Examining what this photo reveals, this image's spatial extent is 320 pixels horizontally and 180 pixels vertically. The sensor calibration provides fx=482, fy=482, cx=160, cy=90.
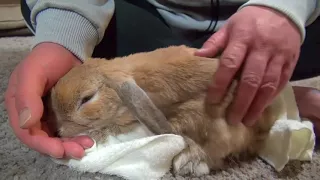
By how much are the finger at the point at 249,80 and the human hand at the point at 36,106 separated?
223mm

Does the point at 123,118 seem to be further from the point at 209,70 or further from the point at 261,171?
the point at 261,171

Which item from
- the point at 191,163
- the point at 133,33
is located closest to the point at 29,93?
the point at 191,163

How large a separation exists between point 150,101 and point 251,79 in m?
0.15

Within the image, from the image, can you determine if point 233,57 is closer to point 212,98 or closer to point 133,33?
point 212,98

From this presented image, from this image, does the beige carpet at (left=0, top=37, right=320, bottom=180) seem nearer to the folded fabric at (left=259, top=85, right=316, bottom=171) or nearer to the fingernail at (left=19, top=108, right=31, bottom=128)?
the folded fabric at (left=259, top=85, right=316, bottom=171)

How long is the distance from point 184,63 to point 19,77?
26cm

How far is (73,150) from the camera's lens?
0.71 meters

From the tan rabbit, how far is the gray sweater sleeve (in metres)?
0.16

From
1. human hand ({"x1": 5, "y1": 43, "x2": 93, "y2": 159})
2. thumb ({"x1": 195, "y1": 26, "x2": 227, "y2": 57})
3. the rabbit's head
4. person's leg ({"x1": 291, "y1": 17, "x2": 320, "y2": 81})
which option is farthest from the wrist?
person's leg ({"x1": 291, "y1": 17, "x2": 320, "y2": 81})

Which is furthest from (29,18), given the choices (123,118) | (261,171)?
(261,171)

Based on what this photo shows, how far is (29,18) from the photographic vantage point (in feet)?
3.36

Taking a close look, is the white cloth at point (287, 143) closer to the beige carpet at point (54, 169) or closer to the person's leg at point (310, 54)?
the beige carpet at point (54, 169)

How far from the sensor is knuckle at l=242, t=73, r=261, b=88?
0.67 meters

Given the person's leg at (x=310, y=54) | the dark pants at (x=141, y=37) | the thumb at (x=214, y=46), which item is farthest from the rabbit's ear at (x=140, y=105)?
the person's leg at (x=310, y=54)
